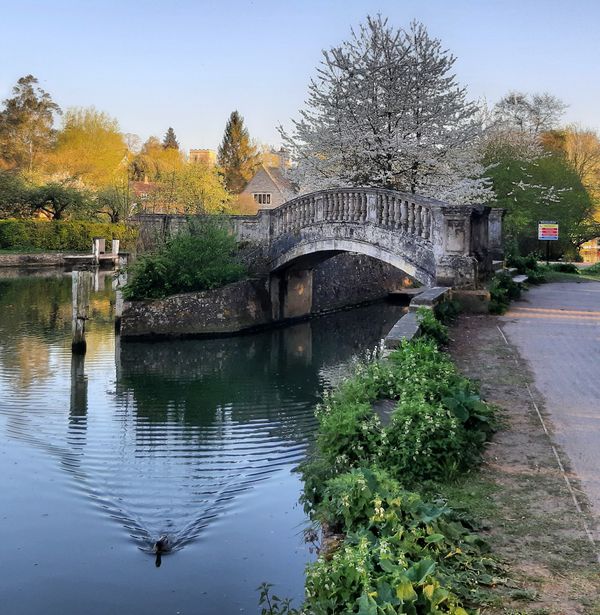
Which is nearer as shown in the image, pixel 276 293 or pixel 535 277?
pixel 276 293

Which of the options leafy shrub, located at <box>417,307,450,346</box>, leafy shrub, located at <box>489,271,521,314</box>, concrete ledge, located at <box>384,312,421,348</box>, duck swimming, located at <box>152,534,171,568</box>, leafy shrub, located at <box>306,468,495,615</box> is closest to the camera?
leafy shrub, located at <box>306,468,495,615</box>

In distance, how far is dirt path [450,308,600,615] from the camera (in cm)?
368

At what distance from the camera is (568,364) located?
8797mm

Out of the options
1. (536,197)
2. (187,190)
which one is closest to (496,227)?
(536,197)

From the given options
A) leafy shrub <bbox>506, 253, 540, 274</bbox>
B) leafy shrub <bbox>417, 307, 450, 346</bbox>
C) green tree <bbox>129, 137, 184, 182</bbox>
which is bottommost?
leafy shrub <bbox>417, 307, 450, 346</bbox>

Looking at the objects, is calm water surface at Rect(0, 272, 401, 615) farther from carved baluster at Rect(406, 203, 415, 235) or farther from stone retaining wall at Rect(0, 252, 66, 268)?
stone retaining wall at Rect(0, 252, 66, 268)

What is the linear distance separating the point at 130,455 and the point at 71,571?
10.4ft

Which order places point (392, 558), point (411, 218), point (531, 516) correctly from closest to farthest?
point (392, 558) → point (531, 516) → point (411, 218)

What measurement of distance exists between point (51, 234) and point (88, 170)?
15891mm

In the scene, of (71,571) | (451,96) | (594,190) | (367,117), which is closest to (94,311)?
(367,117)

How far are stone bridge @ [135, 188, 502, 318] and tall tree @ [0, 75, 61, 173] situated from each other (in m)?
46.1

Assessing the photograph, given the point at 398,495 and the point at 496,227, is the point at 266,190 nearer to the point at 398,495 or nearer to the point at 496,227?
the point at 496,227

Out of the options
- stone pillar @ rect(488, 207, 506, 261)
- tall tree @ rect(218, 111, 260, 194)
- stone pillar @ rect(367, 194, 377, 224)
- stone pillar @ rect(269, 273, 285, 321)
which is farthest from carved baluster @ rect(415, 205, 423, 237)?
tall tree @ rect(218, 111, 260, 194)

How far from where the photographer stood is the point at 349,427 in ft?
18.8
